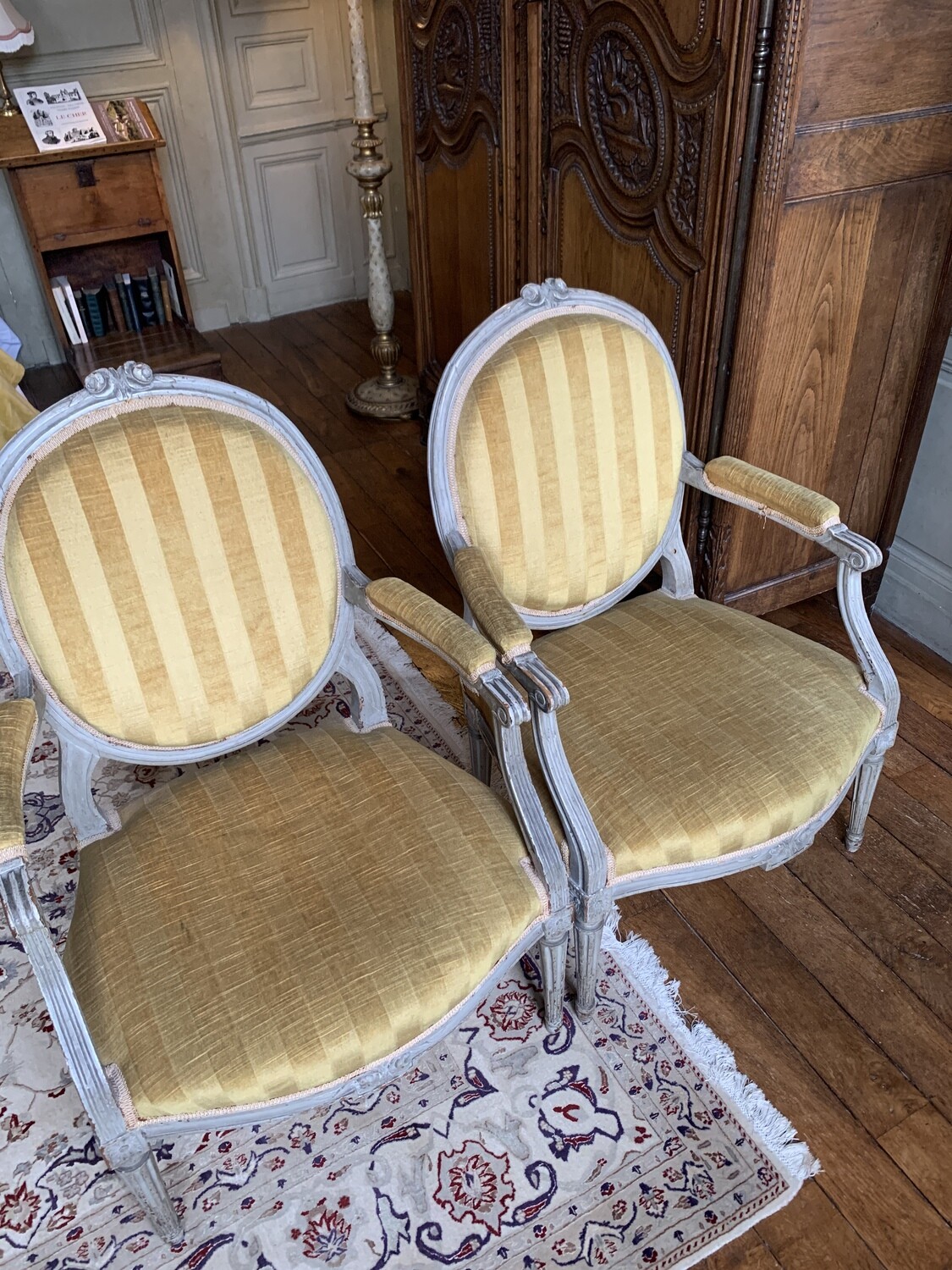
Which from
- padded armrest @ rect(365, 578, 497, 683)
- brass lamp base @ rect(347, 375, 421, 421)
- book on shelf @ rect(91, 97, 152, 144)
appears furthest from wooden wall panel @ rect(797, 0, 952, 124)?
book on shelf @ rect(91, 97, 152, 144)

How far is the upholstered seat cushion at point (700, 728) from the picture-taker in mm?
1316

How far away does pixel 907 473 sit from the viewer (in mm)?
2225

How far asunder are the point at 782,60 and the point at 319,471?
984mm

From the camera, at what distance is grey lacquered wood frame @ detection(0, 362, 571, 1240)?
41.9 inches

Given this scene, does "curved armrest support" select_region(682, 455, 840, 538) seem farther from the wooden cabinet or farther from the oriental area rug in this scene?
the oriental area rug

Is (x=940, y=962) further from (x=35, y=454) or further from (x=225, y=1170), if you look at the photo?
(x=35, y=454)

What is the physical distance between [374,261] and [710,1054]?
258cm

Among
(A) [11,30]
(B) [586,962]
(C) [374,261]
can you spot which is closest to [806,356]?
(B) [586,962]

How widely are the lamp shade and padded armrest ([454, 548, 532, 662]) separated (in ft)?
8.66

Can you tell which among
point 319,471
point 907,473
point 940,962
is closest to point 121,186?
point 319,471

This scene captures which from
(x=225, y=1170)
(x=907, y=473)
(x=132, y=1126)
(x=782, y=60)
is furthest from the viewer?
(x=907, y=473)

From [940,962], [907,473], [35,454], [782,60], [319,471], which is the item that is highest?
[782,60]

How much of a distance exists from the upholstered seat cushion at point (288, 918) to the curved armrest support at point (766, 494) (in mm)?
659

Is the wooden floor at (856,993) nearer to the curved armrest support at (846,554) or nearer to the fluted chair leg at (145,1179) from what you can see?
the curved armrest support at (846,554)
